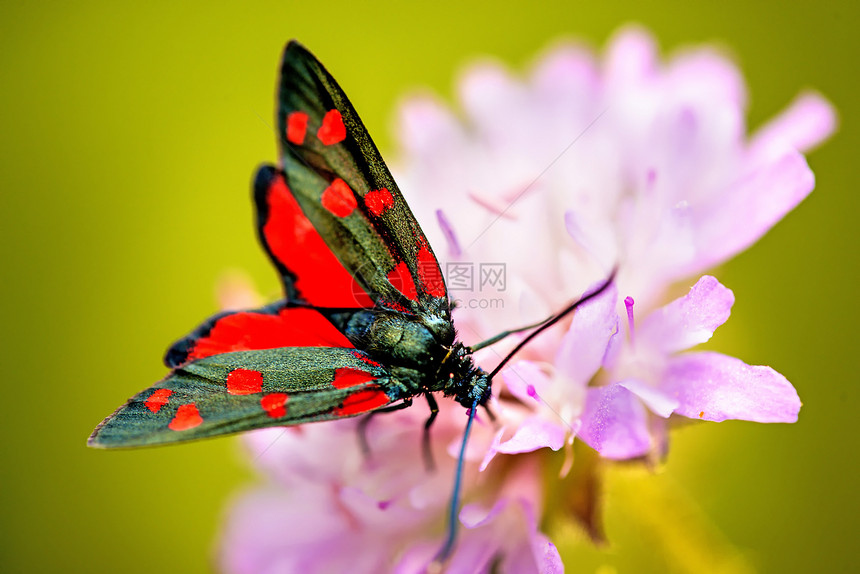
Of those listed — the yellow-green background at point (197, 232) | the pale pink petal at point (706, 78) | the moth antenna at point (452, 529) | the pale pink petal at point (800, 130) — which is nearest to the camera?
the moth antenna at point (452, 529)

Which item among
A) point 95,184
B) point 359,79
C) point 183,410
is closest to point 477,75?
point 359,79

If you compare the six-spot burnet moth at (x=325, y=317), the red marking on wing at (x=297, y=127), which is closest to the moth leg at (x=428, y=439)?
the six-spot burnet moth at (x=325, y=317)

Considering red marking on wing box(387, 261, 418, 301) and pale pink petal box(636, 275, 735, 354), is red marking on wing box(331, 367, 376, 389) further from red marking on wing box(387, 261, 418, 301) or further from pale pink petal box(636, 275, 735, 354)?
pale pink petal box(636, 275, 735, 354)

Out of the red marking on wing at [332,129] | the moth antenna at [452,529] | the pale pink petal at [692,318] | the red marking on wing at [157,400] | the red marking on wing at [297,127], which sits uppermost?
the red marking on wing at [297,127]

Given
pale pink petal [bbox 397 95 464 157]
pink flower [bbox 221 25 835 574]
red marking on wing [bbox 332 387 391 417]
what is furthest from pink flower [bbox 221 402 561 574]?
pale pink petal [bbox 397 95 464 157]

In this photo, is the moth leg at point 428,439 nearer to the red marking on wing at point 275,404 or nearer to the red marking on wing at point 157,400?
the red marking on wing at point 275,404

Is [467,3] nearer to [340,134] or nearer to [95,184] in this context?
[95,184]
